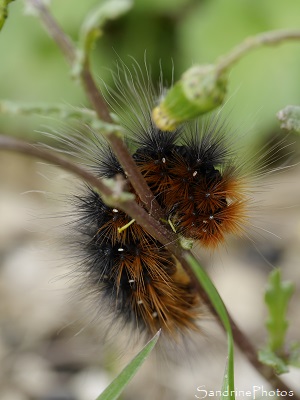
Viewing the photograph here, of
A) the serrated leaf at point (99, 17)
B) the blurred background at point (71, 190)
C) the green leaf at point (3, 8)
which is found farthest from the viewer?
the blurred background at point (71, 190)

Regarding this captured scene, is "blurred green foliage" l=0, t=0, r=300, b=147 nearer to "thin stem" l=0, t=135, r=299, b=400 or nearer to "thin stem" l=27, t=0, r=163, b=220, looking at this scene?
"thin stem" l=0, t=135, r=299, b=400

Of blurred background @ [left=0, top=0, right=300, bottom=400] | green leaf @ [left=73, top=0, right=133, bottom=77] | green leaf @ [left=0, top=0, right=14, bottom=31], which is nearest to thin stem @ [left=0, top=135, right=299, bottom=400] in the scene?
green leaf @ [left=73, top=0, right=133, bottom=77]

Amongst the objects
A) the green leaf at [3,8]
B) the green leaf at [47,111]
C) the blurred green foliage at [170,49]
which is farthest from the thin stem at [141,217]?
the blurred green foliage at [170,49]

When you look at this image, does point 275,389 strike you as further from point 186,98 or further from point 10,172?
point 10,172

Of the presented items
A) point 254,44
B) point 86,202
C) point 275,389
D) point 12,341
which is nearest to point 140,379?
point 12,341

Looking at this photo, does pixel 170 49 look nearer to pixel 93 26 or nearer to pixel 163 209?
pixel 163 209

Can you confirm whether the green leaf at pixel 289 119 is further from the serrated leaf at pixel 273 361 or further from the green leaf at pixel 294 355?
the green leaf at pixel 294 355
